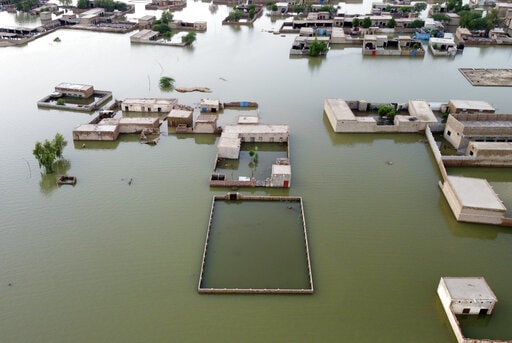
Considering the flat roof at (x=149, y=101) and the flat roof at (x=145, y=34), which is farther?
the flat roof at (x=145, y=34)

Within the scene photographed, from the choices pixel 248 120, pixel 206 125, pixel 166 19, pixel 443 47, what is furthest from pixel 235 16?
pixel 206 125

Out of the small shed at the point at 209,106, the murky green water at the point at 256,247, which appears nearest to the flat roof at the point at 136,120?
the small shed at the point at 209,106

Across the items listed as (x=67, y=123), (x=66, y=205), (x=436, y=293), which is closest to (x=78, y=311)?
(x=66, y=205)

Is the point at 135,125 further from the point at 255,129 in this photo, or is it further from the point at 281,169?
the point at 281,169

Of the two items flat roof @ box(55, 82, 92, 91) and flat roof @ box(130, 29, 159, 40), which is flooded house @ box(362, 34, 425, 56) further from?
flat roof @ box(55, 82, 92, 91)

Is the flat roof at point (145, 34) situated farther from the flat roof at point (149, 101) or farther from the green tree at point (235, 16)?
the flat roof at point (149, 101)

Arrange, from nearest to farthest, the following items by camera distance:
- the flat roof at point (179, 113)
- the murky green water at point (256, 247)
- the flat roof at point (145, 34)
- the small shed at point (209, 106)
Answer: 1. the murky green water at point (256, 247)
2. the flat roof at point (179, 113)
3. the small shed at point (209, 106)
4. the flat roof at point (145, 34)

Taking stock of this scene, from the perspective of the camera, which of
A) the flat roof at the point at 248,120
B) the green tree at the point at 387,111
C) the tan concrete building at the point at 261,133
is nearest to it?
the tan concrete building at the point at 261,133
